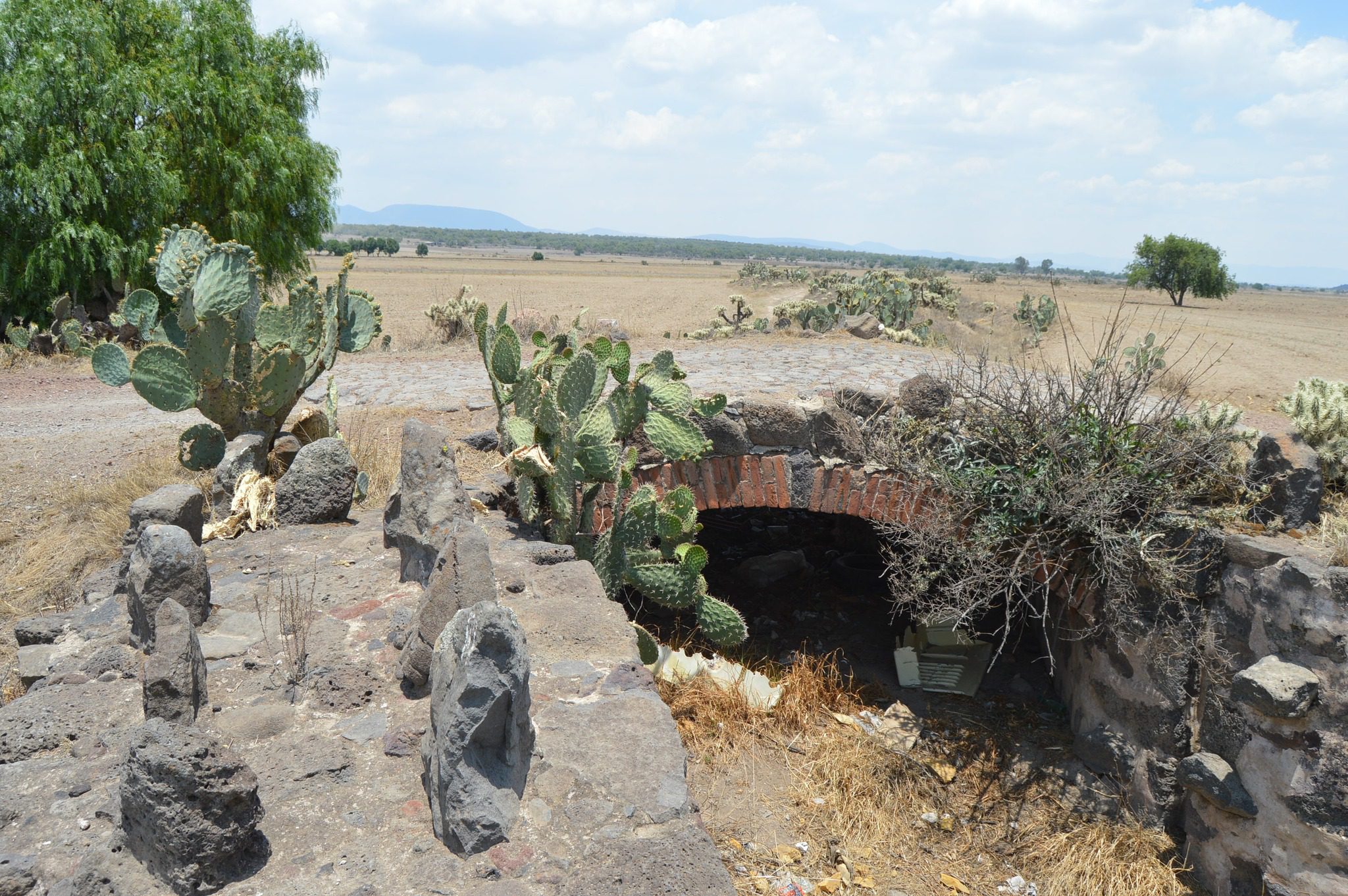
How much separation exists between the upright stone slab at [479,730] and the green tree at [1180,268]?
1759 inches

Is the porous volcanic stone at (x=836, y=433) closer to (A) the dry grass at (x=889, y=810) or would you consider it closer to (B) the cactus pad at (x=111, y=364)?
(A) the dry grass at (x=889, y=810)

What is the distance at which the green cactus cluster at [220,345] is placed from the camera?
5137 mm

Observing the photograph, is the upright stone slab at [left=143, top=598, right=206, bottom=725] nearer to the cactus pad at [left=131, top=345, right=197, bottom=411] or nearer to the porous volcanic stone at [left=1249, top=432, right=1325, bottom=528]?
the cactus pad at [left=131, top=345, right=197, bottom=411]

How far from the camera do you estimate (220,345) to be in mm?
5297

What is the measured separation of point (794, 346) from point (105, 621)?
348 inches

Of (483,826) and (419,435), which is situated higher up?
(419,435)

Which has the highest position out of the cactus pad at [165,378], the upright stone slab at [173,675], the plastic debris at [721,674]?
the cactus pad at [165,378]

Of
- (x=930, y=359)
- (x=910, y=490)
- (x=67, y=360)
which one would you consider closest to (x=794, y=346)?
(x=930, y=359)

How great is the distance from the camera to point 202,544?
14.2 ft

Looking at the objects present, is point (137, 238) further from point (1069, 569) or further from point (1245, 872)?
point (1245, 872)

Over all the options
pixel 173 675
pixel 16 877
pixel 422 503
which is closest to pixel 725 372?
pixel 422 503

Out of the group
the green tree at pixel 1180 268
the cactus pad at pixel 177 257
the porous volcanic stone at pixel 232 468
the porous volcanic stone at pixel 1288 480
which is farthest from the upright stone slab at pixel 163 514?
the green tree at pixel 1180 268

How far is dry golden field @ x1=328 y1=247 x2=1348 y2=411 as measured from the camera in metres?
14.7

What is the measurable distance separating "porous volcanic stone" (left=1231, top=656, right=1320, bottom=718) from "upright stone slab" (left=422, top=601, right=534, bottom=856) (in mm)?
3508
